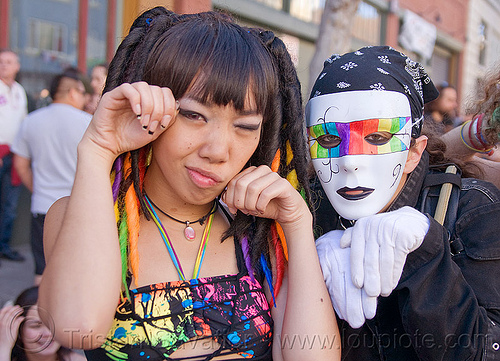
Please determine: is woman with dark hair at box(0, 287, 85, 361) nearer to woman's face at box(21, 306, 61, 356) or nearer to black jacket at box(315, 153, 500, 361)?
woman's face at box(21, 306, 61, 356)

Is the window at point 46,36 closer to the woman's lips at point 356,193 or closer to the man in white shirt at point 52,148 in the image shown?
the man in white shirt at point 52,148

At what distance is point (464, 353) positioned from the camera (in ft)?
4.62

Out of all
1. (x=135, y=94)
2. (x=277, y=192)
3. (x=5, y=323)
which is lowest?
(x=5, y=323)

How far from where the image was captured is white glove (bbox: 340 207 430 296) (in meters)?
1.39

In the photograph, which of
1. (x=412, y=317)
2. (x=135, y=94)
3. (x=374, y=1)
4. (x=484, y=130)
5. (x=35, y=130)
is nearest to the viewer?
(x=135, y=94)

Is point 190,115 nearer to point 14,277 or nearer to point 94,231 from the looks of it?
point 94,231

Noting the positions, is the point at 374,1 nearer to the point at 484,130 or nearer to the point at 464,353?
the point at 484,130

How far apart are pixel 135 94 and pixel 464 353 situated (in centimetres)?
123

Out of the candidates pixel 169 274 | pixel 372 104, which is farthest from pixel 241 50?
pixel 169 274

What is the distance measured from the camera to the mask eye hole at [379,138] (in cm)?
165

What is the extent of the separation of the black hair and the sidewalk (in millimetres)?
3237

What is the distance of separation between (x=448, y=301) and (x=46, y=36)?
17.1 ft

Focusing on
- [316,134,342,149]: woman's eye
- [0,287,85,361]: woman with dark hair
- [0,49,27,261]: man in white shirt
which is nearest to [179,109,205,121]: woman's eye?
[316,134,342,149]: woman's eye

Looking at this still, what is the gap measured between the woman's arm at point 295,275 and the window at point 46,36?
463 cm
